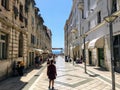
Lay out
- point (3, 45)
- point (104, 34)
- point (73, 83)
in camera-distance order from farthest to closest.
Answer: point (104, 34), point (3, 45), point (73, 83)

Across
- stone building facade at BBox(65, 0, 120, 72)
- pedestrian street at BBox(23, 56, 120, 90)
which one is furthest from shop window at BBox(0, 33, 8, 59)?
stone building facade at BBox(65, 0, 120, 72)

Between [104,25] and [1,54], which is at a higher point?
[104,25]

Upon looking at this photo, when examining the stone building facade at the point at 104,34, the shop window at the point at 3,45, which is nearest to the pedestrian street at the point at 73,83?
the shop window at the point at 3,45

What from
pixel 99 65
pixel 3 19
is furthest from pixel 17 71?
pixel 99 65

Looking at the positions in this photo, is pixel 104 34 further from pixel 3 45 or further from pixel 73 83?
pixel 3 45

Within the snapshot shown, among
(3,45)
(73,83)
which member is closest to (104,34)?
(73,83)

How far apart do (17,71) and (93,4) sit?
13865 mm

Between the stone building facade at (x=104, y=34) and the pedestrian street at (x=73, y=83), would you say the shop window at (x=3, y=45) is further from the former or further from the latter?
the stone building facade at (x=104, y=34)

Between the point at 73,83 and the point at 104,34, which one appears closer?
the point at 73,83

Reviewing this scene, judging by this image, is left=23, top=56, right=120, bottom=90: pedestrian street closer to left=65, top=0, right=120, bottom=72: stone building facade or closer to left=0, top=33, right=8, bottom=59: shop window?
left=0, top=33, right=8, bottom=59: shop window

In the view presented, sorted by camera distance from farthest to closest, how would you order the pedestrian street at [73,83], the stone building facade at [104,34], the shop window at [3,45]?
the stone building facade at [104,34] < the shop window at [3,45] < the pedestrian street at [73,83]

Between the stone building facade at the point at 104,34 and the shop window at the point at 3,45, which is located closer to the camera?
the shop window at the point at 3,45

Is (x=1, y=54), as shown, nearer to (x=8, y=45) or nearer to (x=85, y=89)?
(x=8, y=45)

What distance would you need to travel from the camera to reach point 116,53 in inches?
723
